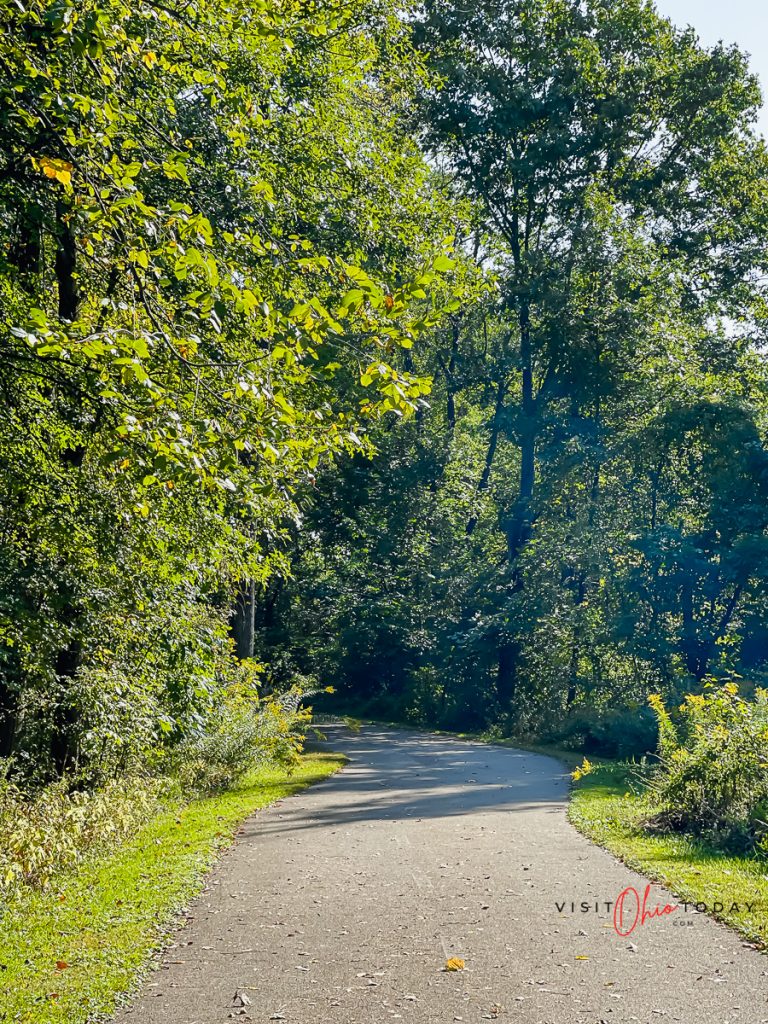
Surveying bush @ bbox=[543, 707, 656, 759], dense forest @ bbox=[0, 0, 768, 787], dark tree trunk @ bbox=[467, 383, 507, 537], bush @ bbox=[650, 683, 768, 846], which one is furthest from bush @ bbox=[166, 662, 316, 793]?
dark tree trunk @ bbox=[467, 383, 507, 537]

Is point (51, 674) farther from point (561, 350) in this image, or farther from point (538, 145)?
point (538, 145)

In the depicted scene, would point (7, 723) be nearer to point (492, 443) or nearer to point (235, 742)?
point (235, 742)

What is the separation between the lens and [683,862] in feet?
31.6

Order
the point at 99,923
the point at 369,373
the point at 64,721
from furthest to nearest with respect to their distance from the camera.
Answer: the point at 64,721 → the point at 99,923 → the point at 369,373

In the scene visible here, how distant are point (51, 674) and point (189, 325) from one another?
4.35m

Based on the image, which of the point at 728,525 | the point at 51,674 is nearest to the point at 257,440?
the point at 51,674

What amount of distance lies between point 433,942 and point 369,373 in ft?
13.3

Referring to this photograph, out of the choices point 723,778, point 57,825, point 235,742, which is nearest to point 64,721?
point 57,825

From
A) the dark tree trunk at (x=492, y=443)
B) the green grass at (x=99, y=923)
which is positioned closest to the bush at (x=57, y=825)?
the green grass at (x=99, y=923)

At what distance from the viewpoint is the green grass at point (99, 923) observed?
575cm

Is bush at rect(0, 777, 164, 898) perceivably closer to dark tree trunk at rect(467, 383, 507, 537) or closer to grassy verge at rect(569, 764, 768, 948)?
grassy verge at rect(569, 764, 768, 948)

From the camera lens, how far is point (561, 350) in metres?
32.2

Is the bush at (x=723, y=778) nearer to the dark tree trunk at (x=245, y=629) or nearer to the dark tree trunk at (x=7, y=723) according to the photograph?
the dark tree trunk at (x=7, y=723)

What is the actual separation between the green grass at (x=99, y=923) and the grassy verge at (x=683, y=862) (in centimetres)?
423
